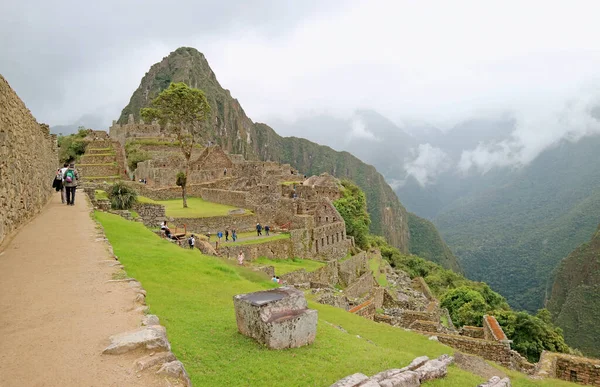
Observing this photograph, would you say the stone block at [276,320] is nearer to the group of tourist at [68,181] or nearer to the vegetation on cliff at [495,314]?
the group of tourist at [68,181]

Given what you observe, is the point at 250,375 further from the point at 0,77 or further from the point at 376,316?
the point at 376,316

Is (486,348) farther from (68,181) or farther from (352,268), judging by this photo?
(352,268)

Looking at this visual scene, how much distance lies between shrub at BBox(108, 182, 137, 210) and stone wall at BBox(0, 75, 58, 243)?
1001 cm

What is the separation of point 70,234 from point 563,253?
102202mm

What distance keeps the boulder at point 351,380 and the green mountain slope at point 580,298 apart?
48179 millimetres

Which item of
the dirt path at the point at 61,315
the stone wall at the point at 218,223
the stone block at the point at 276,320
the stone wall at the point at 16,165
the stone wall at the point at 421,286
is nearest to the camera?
the dirt path at the point at 61,315

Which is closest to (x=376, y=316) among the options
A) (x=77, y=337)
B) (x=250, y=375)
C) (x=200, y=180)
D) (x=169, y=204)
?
(x=250, y=375)

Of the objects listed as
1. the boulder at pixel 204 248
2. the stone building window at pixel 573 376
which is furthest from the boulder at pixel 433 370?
the boulder at pixel 204 248

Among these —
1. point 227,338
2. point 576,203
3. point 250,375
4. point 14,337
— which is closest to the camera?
point 14,337

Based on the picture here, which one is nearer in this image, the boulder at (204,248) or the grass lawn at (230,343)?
the grass lawn at (230,343)

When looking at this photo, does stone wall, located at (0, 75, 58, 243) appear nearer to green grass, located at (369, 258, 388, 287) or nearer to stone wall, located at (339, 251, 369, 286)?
stone wall, located at (339, 251, 369, 286)

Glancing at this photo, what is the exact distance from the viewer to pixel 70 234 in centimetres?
1215

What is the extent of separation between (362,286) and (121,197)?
59.2 ft

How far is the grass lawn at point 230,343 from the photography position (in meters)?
6.29
